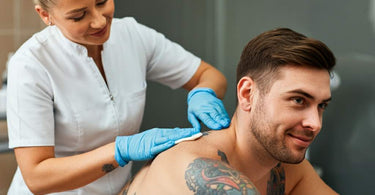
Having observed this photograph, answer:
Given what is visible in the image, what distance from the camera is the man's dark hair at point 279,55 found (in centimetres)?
143

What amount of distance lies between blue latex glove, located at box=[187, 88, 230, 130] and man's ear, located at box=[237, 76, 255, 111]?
116mm

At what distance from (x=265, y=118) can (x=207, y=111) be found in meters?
0.23

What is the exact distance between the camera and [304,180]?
5.84 feet

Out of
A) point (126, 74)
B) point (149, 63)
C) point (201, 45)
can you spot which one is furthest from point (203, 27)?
point (126, 74)

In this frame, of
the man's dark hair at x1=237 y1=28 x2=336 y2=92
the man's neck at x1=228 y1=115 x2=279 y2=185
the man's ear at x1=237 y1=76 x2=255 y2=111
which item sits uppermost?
the man's dark hair at x1=237 y1=28 x2=336 y2=92

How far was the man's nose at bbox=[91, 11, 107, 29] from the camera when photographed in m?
1.51

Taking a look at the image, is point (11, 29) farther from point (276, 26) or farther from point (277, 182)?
point (277, 182)

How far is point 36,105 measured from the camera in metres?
1.55

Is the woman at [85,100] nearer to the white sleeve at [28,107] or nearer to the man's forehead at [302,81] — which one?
the white sleeve at [28,107]

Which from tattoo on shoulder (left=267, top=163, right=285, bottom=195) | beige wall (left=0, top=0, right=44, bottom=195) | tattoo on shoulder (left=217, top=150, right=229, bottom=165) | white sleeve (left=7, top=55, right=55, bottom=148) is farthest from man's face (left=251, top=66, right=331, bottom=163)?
beige wall (left=0, top=0, right=44, bottom=195)

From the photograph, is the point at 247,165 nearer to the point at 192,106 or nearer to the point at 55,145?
the point at 192,106

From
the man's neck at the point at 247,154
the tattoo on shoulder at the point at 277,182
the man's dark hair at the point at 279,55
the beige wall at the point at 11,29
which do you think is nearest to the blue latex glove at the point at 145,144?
the man's neck at the point at 247,154

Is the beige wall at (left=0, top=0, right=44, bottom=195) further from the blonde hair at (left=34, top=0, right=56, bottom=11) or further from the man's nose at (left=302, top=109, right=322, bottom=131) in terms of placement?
the man's nose at (left=302, top=109, right=322, bottom=131)

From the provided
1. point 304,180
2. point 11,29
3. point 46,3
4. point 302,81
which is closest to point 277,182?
point 304,180
